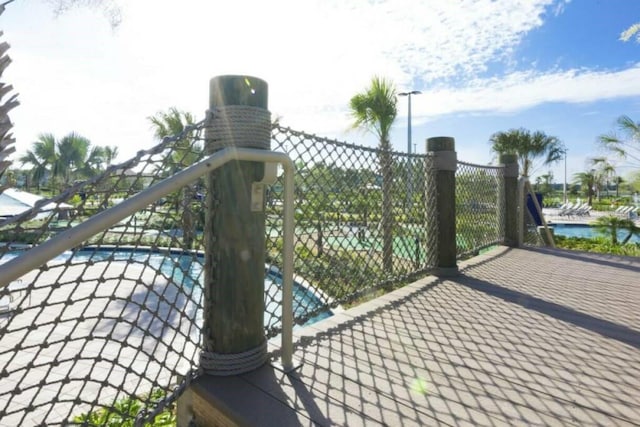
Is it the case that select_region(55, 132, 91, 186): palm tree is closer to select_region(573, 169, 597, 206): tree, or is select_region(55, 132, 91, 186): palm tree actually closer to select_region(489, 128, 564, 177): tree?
select_region(489, 128, 564, 177): tree

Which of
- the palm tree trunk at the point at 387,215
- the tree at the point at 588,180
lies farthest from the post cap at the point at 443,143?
the tree at the point at 588,180

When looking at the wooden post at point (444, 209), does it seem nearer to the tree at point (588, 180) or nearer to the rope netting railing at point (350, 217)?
the rope netting railing at point (350, 217)

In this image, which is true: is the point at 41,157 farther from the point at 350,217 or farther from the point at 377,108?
the point at 350,217

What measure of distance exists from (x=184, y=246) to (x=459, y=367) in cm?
118

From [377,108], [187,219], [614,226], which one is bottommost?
[614,226]

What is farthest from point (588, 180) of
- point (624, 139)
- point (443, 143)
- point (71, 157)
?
point (71, 157)

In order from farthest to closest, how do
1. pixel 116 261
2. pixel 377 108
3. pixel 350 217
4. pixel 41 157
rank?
pixel 41 157, pixel 377 108, pixel 350 217, pixel 116 261

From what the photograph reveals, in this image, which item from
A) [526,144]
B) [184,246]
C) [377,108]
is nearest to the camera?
[184,246]

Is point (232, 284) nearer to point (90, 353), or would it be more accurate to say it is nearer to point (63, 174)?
point (90, 353)

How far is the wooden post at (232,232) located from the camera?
4.47ft

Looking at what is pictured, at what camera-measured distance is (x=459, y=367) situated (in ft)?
5.03

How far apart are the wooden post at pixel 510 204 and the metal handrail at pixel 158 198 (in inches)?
152

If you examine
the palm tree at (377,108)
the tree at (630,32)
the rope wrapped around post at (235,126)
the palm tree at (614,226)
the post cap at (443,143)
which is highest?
the tree at (630,32)

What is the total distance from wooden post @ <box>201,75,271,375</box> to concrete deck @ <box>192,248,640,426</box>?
0.14 metres
